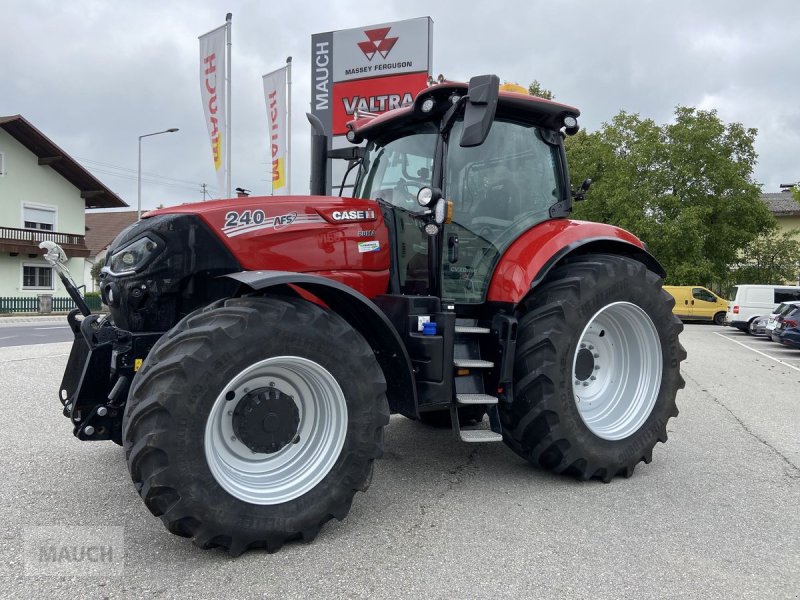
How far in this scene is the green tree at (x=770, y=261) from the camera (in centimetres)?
3350

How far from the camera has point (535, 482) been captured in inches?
168

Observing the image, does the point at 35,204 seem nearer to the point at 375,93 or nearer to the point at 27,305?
the point at 27,305

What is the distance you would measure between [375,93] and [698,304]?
20982mm

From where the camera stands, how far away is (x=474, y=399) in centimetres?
392

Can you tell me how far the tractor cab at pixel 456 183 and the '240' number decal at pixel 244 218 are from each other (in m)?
0.89

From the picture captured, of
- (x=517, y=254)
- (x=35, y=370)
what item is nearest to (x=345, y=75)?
(x=35, y=370)

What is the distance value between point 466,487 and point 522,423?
22.3 inches

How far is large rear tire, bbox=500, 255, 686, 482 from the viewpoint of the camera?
4062 millimetres

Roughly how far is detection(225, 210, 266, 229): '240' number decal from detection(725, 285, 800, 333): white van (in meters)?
22.3

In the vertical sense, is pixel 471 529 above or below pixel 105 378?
below

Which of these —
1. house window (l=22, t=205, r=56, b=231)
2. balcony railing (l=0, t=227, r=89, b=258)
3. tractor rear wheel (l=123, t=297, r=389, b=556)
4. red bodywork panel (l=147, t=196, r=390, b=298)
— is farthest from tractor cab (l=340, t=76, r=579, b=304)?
house window (l=22, t=205, r=56, b=231)

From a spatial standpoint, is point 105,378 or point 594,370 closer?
point 105,378

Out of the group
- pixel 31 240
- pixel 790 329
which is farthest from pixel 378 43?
pixel 31 240

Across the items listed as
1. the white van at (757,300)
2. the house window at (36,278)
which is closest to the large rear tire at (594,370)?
the white van at (757,300)
